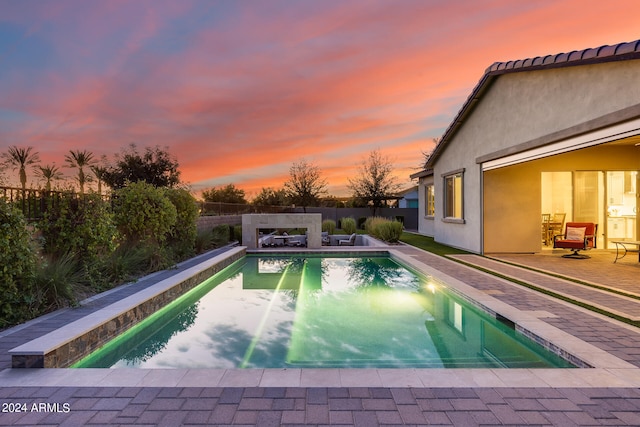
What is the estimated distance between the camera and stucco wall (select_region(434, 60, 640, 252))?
6352 millimetres

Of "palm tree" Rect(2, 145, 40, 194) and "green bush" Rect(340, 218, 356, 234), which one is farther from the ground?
"palm tree" Rect(2, 145, 40, 194)

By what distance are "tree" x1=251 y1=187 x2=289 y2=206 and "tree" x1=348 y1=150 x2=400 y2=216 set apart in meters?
7.77

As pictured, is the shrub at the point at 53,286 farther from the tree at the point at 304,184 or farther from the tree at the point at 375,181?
the tree at the point at 304,184

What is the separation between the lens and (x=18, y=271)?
15.2 feet

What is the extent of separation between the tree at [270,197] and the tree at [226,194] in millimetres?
1655

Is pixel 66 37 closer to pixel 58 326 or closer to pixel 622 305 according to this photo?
pixel 58 326

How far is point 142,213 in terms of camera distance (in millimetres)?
8578

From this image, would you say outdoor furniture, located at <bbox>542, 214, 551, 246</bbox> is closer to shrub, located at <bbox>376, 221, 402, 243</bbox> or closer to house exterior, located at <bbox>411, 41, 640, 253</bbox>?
house exterior, located at <bbox>411, 41, 640, 253</bbox>

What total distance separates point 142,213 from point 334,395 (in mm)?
7557

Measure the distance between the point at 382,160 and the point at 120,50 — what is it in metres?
23.2

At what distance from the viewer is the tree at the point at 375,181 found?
29.8 metres

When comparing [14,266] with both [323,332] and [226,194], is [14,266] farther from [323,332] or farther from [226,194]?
[226,194]

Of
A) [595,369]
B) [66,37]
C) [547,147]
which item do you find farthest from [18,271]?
[547,147]

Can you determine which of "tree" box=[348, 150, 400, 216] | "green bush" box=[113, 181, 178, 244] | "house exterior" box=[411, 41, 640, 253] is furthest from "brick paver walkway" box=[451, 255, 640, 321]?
"tree" box=[348, 150, 400, 216]
